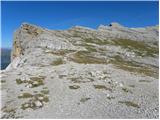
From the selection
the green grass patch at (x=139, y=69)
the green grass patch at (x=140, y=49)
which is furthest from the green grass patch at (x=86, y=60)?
the green grass patch at (x=140, y=49)

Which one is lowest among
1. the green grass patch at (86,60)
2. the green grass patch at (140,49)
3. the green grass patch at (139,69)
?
the green grass patch at (139,69)

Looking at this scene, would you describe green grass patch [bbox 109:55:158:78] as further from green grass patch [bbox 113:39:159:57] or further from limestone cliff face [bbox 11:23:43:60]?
limestone cliff face [bbox 11:23:43:60]

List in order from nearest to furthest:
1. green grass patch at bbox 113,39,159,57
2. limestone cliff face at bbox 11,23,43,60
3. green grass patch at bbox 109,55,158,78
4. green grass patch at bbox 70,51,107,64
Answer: green grass patch at bbox 109,55,158,78 → green grass patch at bbox 70,51,107,64 → limestone cliff face at bbox 11,23,43,60 → green grass patch at bbox 113,39,159,57

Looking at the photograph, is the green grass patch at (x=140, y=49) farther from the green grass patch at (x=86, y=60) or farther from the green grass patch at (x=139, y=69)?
the green grass patch at (x=139, y=69)

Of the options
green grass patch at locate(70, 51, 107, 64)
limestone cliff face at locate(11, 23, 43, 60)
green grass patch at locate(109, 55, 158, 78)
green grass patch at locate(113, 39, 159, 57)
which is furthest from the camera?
green grass patch at locate(113, 39, 159, 57)

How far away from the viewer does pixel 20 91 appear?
39.0 m

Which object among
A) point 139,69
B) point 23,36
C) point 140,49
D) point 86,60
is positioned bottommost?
point 139,69

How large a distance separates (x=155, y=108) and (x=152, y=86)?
46.0 feet

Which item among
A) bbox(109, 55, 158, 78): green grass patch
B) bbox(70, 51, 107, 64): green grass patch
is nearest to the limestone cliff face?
bbox(70, 51, 107, 64): green grass patch

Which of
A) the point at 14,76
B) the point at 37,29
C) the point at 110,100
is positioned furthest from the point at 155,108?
the point at 37,29

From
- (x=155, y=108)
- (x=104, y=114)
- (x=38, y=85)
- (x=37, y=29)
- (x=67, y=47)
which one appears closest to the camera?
(x=104, y=114)

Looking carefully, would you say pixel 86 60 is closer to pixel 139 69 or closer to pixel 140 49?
pixel 139 69

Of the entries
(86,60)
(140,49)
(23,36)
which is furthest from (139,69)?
(140,49)

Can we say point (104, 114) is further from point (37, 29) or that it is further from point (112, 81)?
point (37, 29)
